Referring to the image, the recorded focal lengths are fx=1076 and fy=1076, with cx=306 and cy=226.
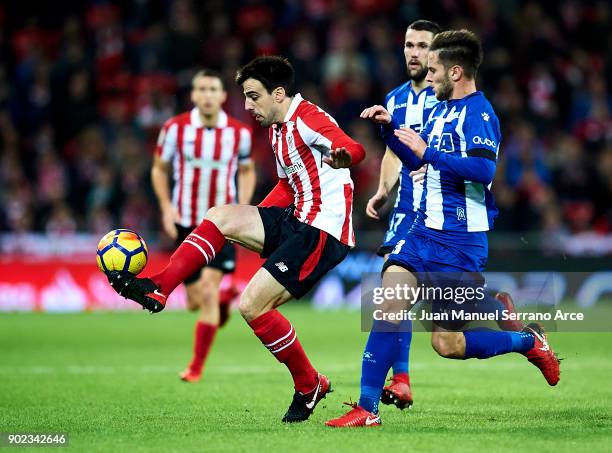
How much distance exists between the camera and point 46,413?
6566mm

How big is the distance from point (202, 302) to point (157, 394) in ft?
5.93

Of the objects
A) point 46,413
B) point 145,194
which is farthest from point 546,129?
point 46,413

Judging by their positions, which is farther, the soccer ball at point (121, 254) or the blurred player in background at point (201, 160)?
the blurred player in background at point (201, 160)

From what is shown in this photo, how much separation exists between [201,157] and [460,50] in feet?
13.4

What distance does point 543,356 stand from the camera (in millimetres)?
6391

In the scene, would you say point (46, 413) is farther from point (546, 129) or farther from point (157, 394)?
point (546, 129)

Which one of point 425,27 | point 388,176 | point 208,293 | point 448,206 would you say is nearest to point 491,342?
point 448,206

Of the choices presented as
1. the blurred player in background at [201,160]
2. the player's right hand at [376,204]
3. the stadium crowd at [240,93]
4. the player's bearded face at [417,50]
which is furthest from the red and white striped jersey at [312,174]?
the stadium crowd at [240,93]

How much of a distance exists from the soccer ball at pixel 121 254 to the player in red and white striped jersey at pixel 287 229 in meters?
0.18

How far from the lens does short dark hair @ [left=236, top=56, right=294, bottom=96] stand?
6.30m

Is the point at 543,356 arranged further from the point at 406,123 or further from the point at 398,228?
the point at 406,123

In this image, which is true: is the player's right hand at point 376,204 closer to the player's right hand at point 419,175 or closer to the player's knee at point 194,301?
the player's right hand at point 419,175

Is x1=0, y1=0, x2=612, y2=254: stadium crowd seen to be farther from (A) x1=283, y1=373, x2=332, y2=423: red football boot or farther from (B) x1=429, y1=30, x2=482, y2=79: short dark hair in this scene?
(B) x1=429, y1=30, x2=482, y2=79: short dark hair

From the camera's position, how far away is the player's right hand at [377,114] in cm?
560
